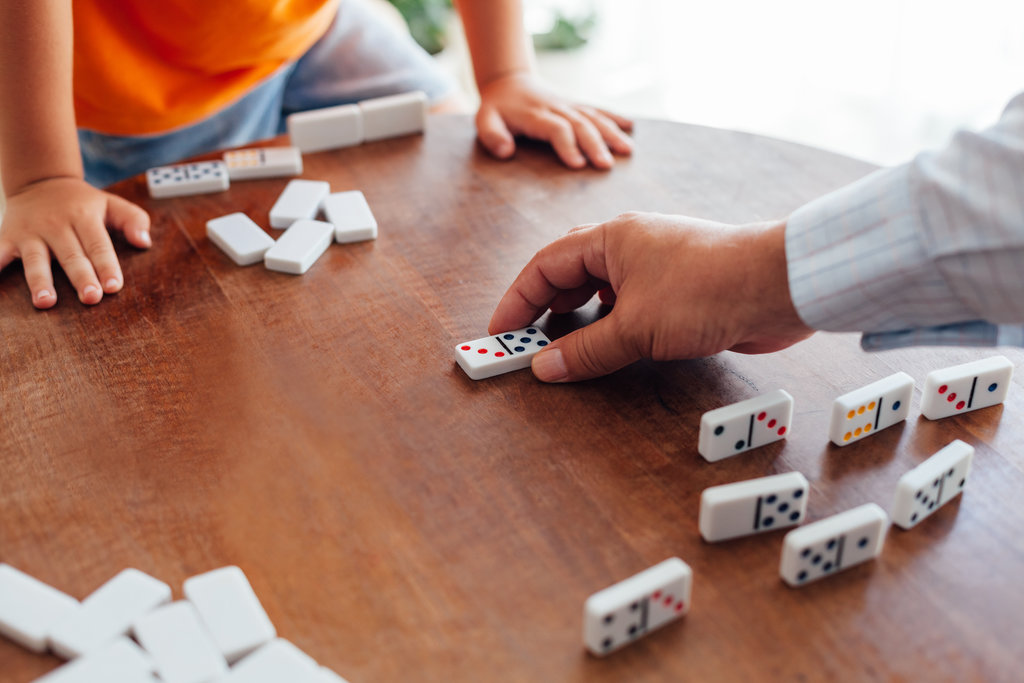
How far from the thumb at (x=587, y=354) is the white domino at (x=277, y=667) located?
0.41 metres

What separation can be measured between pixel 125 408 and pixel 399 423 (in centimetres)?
29

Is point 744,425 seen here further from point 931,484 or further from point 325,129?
point 325,129

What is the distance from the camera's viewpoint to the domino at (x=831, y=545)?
73 centimetres

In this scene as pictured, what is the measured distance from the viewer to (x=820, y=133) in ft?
10.1

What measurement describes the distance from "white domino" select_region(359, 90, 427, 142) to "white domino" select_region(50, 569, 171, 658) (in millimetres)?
937

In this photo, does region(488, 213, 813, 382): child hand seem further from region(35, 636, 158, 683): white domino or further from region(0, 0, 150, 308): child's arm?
region(0, 0, 150, 308): child's arm

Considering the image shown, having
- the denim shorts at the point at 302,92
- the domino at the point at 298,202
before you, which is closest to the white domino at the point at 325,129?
the domino at the point at 298,202

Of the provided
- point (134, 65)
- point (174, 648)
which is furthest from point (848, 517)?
point (134, 65)

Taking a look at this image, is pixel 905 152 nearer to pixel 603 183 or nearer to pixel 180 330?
pixel 603 183

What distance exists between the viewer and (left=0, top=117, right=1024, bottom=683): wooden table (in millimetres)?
705

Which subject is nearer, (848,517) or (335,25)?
(848,517)

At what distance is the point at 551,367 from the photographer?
0.98m

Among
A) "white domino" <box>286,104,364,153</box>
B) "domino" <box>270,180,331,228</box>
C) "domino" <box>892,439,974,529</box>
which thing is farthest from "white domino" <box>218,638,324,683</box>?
"white domino" <box>286,104,364,153</box>

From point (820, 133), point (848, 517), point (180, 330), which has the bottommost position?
point (820, 133)
